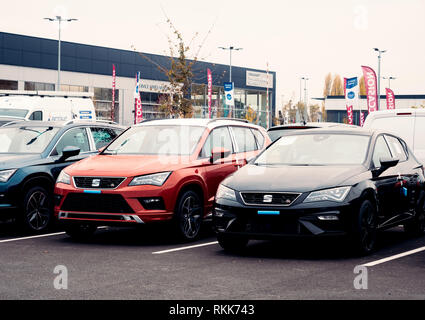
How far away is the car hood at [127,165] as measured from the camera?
1008 cm

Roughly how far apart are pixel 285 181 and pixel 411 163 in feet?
10.0

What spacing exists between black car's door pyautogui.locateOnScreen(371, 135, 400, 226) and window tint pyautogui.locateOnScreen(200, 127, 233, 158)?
8.20 feet

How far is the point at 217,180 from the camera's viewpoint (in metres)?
11.2

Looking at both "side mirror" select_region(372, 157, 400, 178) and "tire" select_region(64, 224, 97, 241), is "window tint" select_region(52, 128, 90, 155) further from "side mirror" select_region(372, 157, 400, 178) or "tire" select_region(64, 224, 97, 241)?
"side mirror" select_region(372, 157, 400, 178)

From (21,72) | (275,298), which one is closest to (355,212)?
(275,298)

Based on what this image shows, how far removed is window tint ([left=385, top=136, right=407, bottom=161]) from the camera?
10673 millimetres

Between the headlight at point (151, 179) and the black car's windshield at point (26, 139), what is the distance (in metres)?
2.64

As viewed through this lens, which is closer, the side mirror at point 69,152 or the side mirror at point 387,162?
the side mirror at point 387,162

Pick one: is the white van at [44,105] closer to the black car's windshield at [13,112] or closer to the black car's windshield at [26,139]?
the black car's windshield at [13,112]

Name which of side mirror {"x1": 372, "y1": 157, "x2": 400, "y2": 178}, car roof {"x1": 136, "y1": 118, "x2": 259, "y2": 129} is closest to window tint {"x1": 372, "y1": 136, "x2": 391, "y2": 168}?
side mirror {"x1": 372, "y1": 157, "x2": 400, "y2": 178}

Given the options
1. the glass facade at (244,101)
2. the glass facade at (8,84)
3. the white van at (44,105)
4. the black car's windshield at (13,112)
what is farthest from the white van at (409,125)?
the glass facade at (244,101)

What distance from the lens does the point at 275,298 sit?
21.5ft

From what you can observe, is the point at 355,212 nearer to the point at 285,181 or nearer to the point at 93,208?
the point at 285,181

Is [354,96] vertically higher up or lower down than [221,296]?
higher up
